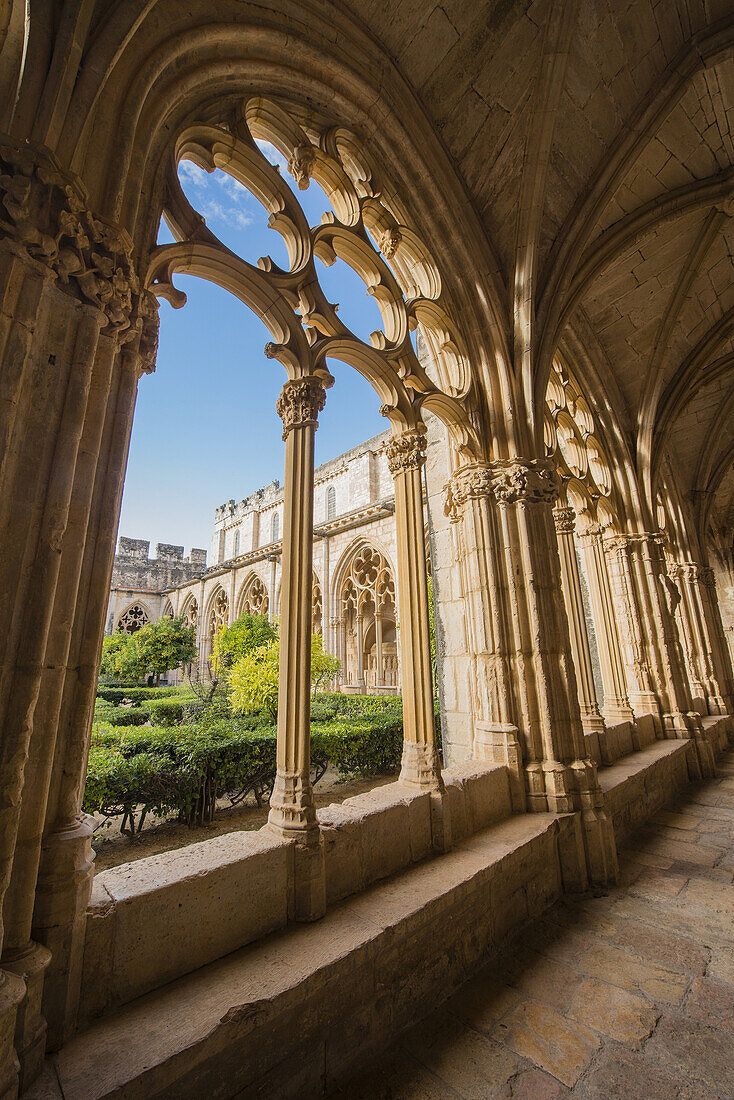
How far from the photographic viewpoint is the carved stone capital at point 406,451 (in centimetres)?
312

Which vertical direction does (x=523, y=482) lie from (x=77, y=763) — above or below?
above

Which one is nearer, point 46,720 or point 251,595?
point 46,720

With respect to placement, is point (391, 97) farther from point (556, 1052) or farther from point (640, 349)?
point (556, 1052)

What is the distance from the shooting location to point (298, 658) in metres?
2.22

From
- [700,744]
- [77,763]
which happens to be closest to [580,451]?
[700,744]

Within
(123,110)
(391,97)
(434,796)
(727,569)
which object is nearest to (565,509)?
(434,796)

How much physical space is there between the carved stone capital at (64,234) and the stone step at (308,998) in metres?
2.12

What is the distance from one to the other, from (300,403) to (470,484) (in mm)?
1630

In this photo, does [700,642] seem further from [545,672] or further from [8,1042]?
[8,1042]

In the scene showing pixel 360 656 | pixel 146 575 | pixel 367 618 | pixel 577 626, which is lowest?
pixel 577 626

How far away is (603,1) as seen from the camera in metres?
3.17

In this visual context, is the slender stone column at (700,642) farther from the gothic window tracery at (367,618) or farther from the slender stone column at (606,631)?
the gothic window tracery at (367,618)

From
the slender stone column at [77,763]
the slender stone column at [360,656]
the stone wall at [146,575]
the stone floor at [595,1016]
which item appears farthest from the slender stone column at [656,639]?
the stone wall at [146,575]

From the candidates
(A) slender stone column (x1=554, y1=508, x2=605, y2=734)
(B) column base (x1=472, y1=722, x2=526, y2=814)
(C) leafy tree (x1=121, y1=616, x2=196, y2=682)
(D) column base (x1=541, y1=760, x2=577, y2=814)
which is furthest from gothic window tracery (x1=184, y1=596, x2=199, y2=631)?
(D) column base (x1=541, y1=760, x2=577, y2=814)
